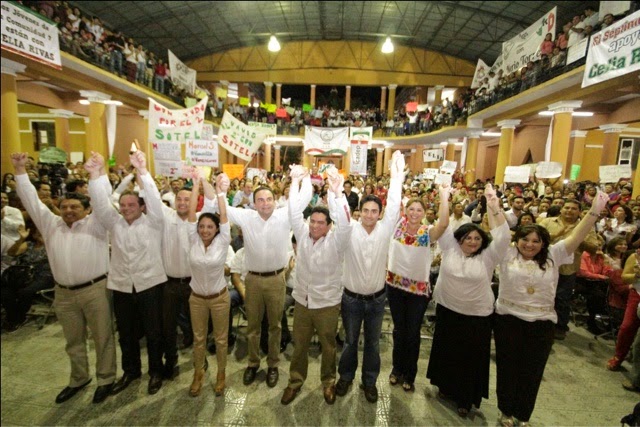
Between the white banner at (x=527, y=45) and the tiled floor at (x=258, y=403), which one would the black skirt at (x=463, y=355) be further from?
the white banner at (x=527, y=45)

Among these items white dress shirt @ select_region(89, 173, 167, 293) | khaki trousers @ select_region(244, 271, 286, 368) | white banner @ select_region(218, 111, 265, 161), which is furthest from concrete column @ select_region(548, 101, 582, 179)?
white dress shirt @ select_region(89, 173, 167, 293)

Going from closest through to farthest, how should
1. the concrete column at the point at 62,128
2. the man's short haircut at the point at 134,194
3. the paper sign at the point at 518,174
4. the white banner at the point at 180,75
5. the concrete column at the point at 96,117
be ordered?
the man's short haircut at the point at 134,194, the paper sign at the point at 518,174, the concrete column at the point at 96,117, the concrete column at the point at 62,128, the white banner at the point at 180,75

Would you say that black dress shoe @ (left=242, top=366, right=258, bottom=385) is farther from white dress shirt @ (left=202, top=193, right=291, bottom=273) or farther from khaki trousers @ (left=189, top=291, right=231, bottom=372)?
white dress shirt @ (left=202, top=193, right=291, bottom=273)

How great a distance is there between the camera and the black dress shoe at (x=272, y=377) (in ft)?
10.8

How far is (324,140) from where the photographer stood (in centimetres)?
1331

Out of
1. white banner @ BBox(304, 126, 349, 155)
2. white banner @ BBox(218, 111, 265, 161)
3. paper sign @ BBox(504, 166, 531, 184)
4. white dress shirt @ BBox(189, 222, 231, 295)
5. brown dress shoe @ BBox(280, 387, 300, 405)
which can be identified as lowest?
brown dress shoe @ BBox(280, 387, 300, 405)

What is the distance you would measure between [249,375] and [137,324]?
1216mm

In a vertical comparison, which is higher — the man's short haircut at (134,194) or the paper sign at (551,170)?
the paper sign at (551,170)

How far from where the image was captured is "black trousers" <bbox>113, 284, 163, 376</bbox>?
3.12 m

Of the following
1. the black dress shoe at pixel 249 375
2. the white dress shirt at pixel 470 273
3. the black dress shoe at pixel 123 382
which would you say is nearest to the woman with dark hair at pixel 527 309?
the white dress shirt at pixel 470 273

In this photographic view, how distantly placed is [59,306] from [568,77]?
39.0 ft

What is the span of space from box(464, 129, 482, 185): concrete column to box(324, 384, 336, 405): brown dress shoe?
16.1 meters

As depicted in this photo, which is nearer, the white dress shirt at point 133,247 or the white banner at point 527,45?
the white dress shirt at point 133,247

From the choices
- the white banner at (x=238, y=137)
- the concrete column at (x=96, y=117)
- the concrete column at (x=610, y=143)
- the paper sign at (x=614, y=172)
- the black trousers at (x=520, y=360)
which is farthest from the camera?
the concrete column at (x=610, y=143)
